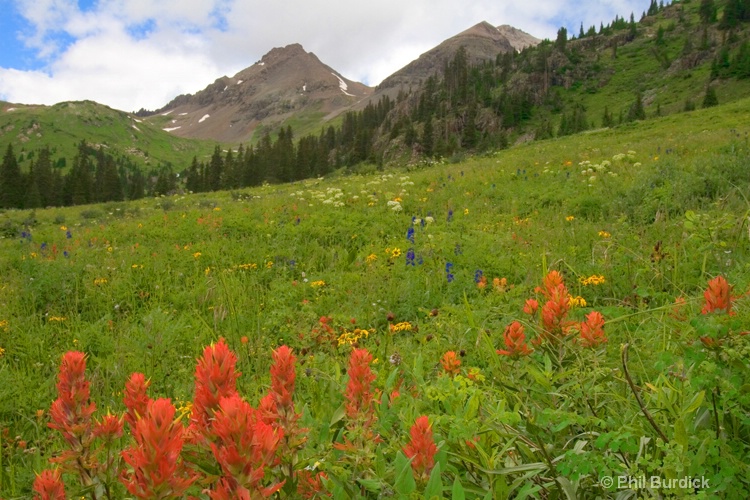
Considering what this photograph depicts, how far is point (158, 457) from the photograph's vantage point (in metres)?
0.76

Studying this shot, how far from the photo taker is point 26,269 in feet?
21.7

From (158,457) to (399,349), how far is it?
102 inches

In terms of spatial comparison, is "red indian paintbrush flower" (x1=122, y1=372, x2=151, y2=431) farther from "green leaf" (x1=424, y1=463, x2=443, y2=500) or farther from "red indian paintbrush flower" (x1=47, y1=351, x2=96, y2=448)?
"green leaf" (x1=424, y1=463, x2=443, y2=500)

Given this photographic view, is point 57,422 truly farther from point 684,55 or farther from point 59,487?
point 684,55

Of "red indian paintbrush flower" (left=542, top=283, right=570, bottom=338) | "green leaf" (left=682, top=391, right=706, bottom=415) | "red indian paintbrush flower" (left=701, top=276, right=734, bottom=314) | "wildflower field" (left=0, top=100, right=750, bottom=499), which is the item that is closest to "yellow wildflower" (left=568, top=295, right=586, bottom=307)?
"wildflower field" (left=0, top=100, right=750, bottom=499)

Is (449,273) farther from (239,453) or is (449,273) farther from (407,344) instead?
(239,453)

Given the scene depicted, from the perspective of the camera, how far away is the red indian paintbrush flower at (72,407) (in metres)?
1.04

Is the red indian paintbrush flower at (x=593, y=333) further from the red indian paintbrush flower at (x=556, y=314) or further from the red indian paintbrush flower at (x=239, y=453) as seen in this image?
the red indian paintbrush flower at (x=239, y=453)

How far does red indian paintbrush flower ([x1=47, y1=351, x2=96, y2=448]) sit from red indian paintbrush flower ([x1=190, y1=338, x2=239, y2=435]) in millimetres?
334

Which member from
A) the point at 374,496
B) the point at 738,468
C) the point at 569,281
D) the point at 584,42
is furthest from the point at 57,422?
the point at 584,42

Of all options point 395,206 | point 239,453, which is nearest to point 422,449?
point 239,453

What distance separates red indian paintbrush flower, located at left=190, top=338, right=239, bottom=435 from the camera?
3.03 ft

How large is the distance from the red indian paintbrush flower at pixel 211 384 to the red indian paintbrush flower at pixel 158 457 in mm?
127

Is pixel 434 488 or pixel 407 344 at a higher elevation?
pixel 434 488
